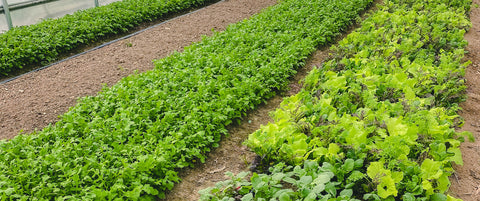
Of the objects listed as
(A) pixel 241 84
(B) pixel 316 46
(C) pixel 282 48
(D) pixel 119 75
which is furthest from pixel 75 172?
(B) pixel 316 46

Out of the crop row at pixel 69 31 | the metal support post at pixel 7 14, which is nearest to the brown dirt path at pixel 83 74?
the crop row at pixel 69 31

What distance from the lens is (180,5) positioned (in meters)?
9.55

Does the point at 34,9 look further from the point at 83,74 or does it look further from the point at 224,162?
the point at 224,162

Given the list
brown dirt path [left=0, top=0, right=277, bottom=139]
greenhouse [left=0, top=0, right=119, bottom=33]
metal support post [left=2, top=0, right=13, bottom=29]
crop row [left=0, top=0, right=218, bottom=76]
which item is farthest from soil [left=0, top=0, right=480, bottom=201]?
greenhouse [left=0, top=0, right=119, bottom=33]

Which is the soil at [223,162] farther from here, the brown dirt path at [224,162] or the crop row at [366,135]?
the crop row at [366,135]

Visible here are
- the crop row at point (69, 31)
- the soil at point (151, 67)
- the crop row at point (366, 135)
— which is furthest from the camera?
the crop row at point (69, 31)

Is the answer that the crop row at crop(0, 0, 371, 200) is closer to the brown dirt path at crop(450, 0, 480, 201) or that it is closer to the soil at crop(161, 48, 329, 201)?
the soil at crop(161, 48, 329, 201)

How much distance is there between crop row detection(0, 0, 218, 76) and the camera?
624cm

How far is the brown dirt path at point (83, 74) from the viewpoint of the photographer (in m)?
4.85

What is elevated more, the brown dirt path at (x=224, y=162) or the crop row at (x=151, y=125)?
the crop row at (x=151, y=125)

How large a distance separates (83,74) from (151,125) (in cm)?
261

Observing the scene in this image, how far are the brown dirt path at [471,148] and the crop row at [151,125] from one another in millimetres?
2449

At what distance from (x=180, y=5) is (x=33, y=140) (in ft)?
21.2

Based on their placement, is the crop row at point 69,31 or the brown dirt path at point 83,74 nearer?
the brown dirt path at point 83,74
